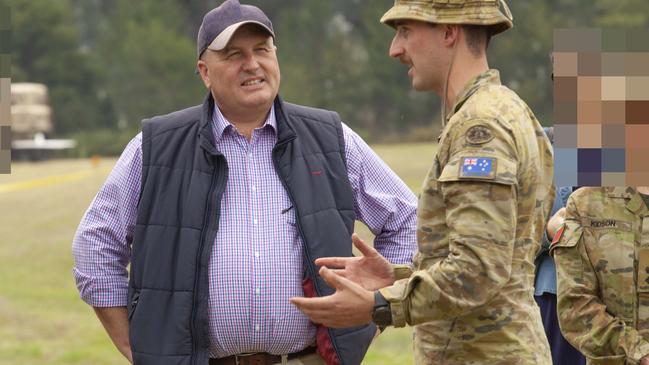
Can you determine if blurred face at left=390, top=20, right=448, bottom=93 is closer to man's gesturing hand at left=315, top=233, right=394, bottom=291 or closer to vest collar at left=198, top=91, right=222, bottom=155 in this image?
man's gesturing hand at left=315, top=233, right=394, bottom=291

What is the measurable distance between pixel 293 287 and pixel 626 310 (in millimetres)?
1179

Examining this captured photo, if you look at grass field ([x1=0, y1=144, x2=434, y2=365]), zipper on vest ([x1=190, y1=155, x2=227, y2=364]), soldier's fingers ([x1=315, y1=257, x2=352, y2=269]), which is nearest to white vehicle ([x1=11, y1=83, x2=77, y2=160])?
grass field ([x1=0, y1=144, x2=434, y2=365])

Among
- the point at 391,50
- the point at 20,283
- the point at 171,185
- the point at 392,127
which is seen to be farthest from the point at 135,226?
the point at 392,127

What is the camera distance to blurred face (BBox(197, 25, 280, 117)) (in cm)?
436

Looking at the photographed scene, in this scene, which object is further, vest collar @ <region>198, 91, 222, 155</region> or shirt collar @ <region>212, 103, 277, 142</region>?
shirt collar @ <region>212, 103, 277, 142</region>

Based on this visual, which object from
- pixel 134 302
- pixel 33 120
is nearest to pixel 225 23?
pixel 134 302

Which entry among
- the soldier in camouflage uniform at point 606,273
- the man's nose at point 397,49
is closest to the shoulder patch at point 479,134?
the man's nose at point 397,49

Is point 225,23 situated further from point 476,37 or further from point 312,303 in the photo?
point 312,303

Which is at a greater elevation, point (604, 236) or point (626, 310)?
point (604, 236)

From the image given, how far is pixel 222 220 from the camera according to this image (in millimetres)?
4207

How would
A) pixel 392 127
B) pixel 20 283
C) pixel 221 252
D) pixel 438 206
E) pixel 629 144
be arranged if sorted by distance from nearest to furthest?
pixel 438 206
pixel 629 144
pixel 221 252
pixel 20 283
pixel 392 127

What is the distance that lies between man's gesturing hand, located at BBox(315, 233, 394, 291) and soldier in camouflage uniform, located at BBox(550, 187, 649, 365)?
689 mm

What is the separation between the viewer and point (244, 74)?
436 cm

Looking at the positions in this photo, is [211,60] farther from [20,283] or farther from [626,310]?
[20,283]
